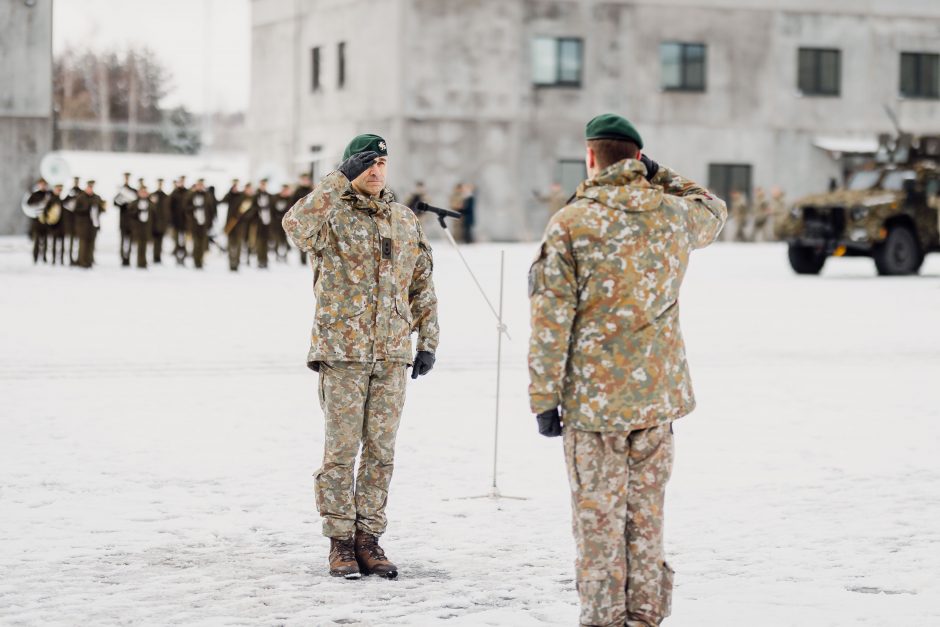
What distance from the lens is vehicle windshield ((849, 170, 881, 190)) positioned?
28.4 meters

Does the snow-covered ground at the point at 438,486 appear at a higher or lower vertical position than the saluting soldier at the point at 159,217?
lower

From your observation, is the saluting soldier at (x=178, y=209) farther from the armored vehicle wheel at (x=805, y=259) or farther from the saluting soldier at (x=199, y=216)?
the armored vehicle wheel at (x=805, y=259)

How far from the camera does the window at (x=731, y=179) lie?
45406 millimetres

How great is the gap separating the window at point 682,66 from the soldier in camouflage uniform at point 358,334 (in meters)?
39.3

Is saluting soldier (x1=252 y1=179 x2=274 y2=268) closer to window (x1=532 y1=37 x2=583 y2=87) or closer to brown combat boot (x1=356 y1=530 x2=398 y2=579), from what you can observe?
window (x1=532 y1=37 x2=583 y2=87)

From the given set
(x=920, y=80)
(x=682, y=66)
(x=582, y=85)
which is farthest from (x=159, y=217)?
(x=920, y=80)

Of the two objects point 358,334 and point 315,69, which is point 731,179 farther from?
point 358,334

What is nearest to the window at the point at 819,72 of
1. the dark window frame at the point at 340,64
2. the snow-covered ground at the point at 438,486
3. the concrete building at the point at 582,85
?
the concrete building at the point at 582,85

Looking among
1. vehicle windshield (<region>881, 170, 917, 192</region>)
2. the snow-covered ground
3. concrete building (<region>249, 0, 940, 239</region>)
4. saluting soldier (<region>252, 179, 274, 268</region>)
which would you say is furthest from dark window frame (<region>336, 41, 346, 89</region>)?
the snow-covered ground

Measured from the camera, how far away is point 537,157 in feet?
143

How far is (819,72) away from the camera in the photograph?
46.3 m

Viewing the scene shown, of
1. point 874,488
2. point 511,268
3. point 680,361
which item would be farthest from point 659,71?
point 680,361

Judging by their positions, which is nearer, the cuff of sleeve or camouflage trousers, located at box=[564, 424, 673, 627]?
the cuff of sleeve

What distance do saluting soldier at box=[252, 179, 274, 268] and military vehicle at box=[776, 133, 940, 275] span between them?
31.0ft
